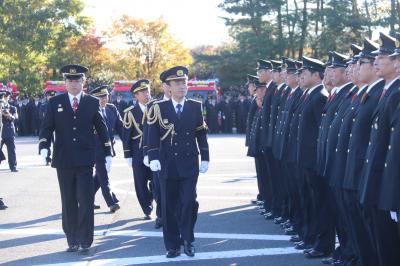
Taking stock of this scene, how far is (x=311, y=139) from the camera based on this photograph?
8.02 meters

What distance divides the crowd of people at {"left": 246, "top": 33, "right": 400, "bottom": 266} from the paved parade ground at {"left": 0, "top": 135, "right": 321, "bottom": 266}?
0.45 meters

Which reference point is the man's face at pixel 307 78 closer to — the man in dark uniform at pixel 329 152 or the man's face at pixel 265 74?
the man in dark uniform at pixel 329 152

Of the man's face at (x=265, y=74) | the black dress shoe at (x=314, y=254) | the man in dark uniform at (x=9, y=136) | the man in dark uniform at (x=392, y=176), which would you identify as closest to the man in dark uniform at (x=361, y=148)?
the man in dark uniform at (x=392, y=176)

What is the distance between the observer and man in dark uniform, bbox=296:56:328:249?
26.0 ft

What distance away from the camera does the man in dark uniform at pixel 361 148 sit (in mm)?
6098

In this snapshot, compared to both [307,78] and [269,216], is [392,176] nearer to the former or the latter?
[307,78]

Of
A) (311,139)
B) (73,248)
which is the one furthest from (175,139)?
(73,248)

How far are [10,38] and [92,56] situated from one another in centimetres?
1080

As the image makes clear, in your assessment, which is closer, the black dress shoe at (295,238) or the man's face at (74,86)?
the man's face at (74,86)

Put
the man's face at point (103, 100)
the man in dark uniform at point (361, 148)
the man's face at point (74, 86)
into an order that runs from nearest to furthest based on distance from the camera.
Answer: the man in dark uniform at point (361, 148)
the man's face at point (74, 86)
the man's face at point (103, 100)

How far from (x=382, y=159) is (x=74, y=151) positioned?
4.09 m

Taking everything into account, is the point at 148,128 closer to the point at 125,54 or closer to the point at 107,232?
the point at 107,232

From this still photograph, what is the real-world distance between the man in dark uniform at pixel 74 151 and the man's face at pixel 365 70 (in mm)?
3540

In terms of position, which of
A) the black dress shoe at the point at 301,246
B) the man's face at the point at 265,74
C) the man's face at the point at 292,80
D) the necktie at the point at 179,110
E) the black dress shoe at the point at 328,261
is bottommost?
the black dress shoe at the point at 328,261
